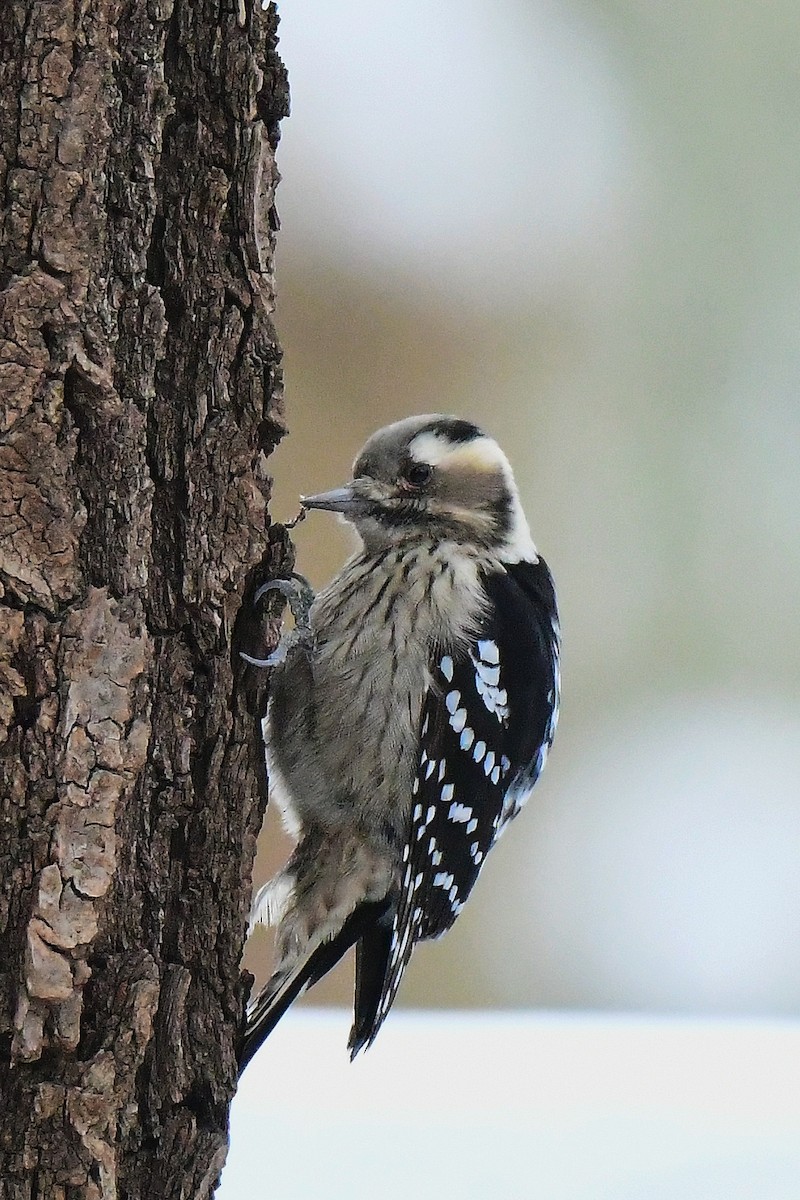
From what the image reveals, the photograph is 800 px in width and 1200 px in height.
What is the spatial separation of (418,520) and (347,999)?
5.61 ft

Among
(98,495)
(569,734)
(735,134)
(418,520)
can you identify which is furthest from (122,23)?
(569,734)

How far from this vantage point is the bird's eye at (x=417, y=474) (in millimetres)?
1662

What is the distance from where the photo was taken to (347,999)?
2961 mm

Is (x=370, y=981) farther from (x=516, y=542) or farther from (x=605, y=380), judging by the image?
(x=605, y=380)

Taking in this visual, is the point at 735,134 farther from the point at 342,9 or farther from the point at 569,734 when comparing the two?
the point at 569,734

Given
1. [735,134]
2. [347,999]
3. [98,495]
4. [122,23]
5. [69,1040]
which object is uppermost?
[735,134]

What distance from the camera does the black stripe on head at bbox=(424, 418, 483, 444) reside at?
1686 mm

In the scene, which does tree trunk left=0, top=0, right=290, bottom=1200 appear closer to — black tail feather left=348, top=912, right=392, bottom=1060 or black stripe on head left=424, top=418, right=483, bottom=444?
black tail feather left=348, top=912, right=392, bottom=1060

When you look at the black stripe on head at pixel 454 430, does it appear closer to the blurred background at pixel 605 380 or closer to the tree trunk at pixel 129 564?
the tree trunk at pixel 129 564

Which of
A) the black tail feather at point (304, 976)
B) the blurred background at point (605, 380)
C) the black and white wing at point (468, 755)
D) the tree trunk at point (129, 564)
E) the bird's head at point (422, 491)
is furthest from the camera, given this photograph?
the blurred background at point (605, 380)

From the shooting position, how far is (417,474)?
1.66 meters

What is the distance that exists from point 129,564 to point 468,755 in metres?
0.65

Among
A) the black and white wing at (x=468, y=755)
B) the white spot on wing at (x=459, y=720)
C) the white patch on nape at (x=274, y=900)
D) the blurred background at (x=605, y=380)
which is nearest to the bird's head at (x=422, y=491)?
the black and white wing at (x=468, y=755)

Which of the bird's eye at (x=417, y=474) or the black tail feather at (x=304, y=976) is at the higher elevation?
the bird's eye at (x=417, y=474)
